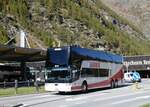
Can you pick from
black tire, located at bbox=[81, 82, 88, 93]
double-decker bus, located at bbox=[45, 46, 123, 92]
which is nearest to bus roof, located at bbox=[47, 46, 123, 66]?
double-decker bus, located at bbox=[45, 46, 123, 92]

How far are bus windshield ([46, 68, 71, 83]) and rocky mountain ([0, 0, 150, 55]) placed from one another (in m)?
39.9

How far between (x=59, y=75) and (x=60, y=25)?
62.4 metres

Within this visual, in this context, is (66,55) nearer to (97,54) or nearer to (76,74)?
(76,74)

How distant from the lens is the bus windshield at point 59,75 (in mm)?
32881

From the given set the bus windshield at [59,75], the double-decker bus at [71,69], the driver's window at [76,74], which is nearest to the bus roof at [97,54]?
the double-decker bus at [71,69]

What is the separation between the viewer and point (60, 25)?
95.2 m

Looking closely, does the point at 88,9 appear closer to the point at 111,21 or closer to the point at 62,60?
the point at 111,21

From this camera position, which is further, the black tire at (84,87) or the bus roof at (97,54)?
the black tire at (84,87)

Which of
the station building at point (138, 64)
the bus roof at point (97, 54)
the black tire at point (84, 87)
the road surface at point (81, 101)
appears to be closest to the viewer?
the road surface at point (81, 101)

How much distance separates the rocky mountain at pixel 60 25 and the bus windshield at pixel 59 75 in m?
39.9

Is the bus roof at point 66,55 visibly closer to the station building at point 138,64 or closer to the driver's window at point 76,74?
the driver's window at point 76,74

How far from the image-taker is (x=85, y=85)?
116ft

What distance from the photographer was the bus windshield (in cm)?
3288

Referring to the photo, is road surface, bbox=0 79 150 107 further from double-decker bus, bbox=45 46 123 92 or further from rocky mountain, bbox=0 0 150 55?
rocky mountain, bbox=0 0 150 55
